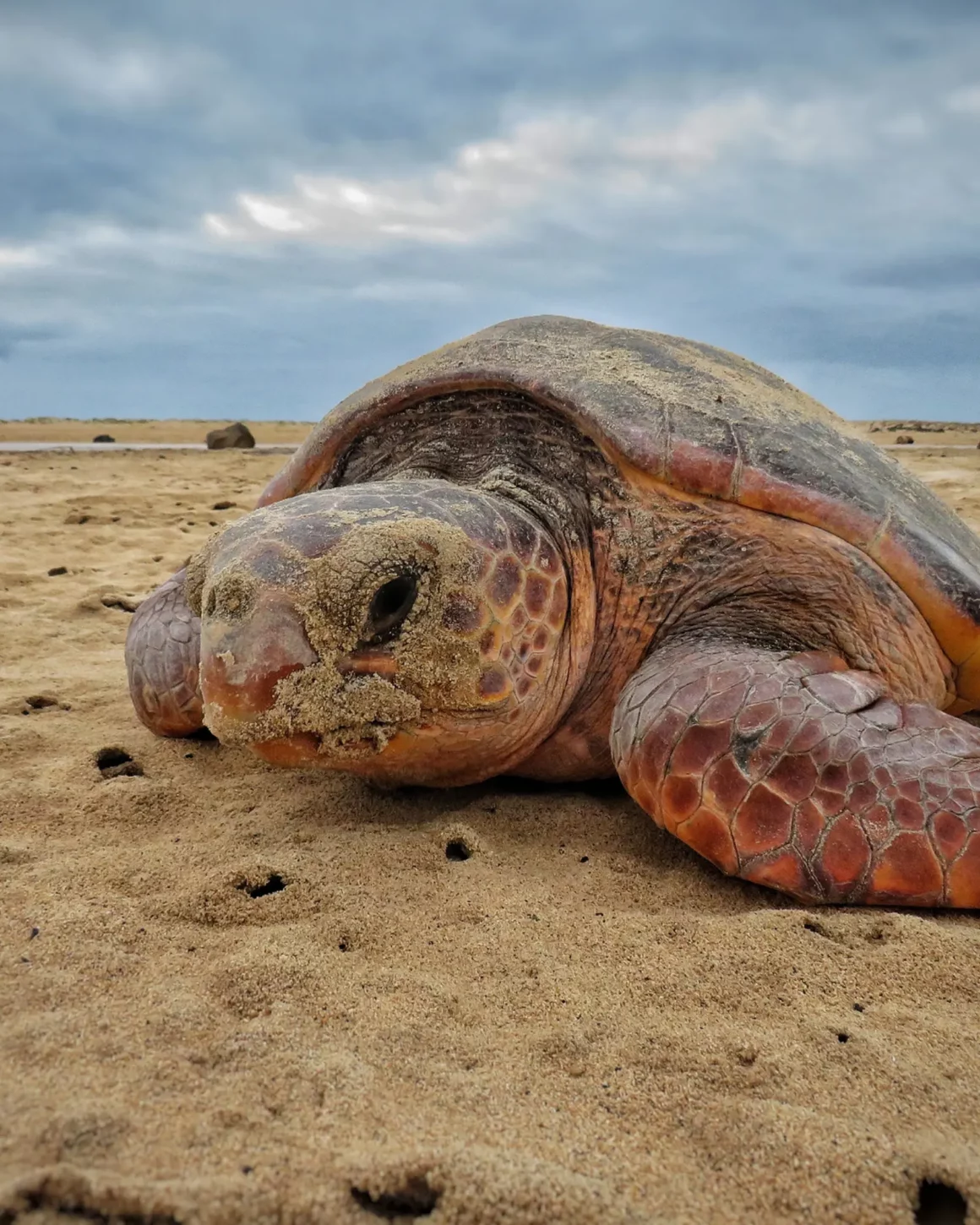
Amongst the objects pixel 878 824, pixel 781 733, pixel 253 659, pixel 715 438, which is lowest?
pixel 878 824

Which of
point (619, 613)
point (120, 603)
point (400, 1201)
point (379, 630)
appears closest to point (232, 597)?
point (379, 630)

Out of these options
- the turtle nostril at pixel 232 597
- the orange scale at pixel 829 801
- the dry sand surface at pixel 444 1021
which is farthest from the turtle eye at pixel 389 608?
the orange scale at pixel 829 801

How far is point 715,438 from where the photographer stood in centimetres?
219

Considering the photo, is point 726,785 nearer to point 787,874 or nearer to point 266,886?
point 787,874

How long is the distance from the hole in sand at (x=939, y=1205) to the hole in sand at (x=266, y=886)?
1130 mm

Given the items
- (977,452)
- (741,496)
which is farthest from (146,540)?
(977,452)

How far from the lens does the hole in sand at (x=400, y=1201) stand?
37.6 inches

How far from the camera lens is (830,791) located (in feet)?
5.49

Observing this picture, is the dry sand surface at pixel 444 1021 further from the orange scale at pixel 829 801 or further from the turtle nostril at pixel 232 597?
the turtle nostril at pixel 232 597

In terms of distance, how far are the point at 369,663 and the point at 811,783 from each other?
891 millimetres

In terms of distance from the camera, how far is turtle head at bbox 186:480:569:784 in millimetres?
1709

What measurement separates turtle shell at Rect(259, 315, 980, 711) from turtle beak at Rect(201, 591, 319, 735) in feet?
3.13

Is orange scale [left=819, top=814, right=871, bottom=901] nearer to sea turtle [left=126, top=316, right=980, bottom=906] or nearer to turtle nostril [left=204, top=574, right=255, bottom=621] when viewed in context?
sea turtle [left=126, top=316, right=980, bottom=906]

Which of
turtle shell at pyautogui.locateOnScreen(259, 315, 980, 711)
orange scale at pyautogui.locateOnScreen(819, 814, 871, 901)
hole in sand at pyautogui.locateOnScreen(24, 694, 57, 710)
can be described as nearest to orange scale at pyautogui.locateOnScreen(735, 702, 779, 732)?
orange scale at pyautogui.locateOnScreen(819, 814, 871, 901)
